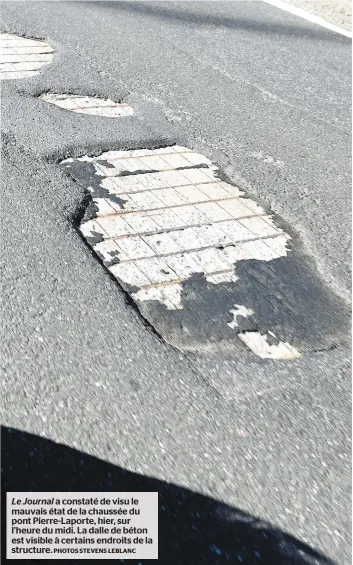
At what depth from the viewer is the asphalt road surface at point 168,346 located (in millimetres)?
2623

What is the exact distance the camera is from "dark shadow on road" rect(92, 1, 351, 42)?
7.90 metres

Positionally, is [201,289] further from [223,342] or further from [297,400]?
[297,400]

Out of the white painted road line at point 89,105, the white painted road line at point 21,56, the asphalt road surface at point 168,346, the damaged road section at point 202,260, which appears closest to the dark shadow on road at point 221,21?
the asphalt road surface at point 168,346

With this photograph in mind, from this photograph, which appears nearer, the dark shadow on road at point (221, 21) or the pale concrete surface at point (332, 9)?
the dark shadow on road at point (221, 21)

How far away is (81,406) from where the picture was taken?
284cm

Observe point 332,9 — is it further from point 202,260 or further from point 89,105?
point 202,260

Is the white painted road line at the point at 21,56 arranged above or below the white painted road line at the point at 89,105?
above

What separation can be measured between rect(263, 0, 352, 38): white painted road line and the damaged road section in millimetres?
4294

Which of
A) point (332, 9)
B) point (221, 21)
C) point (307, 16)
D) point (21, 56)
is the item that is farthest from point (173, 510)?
point (332, 9)
